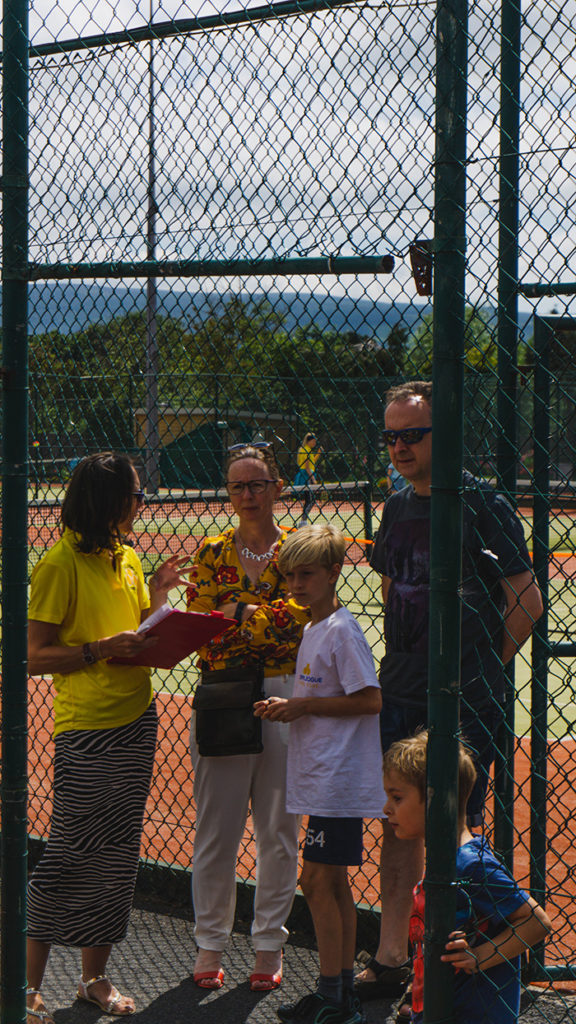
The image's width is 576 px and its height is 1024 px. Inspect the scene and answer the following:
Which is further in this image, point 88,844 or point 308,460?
point 308,460

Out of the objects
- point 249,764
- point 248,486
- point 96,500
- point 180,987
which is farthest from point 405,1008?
point 96,500

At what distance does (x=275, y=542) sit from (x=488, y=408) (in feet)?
3.89

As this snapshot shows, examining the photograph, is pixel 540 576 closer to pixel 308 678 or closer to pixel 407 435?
pixel 407 435

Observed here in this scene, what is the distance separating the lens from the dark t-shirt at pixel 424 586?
3195 millimetres

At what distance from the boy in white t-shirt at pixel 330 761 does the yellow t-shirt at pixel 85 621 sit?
0.49 meters

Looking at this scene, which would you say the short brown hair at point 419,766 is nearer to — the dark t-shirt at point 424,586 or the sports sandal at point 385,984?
the dark t-shirt at point 424,586

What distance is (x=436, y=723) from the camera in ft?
7.23

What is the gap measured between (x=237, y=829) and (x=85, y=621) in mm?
921

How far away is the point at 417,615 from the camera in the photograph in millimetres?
3439

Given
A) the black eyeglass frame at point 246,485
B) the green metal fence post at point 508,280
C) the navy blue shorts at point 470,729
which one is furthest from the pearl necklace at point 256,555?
the green metal fence post at point 508,280

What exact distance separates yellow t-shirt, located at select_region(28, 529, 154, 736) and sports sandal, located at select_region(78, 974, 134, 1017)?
0.81 m

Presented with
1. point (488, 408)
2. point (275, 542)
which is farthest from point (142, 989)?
point (488, 408)

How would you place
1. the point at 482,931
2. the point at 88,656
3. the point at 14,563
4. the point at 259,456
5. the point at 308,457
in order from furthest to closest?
the point at 308,457, the point at 259,456, the point at 88,656, the point at 14,563, the point at 482,931

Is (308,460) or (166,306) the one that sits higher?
(166,306)
